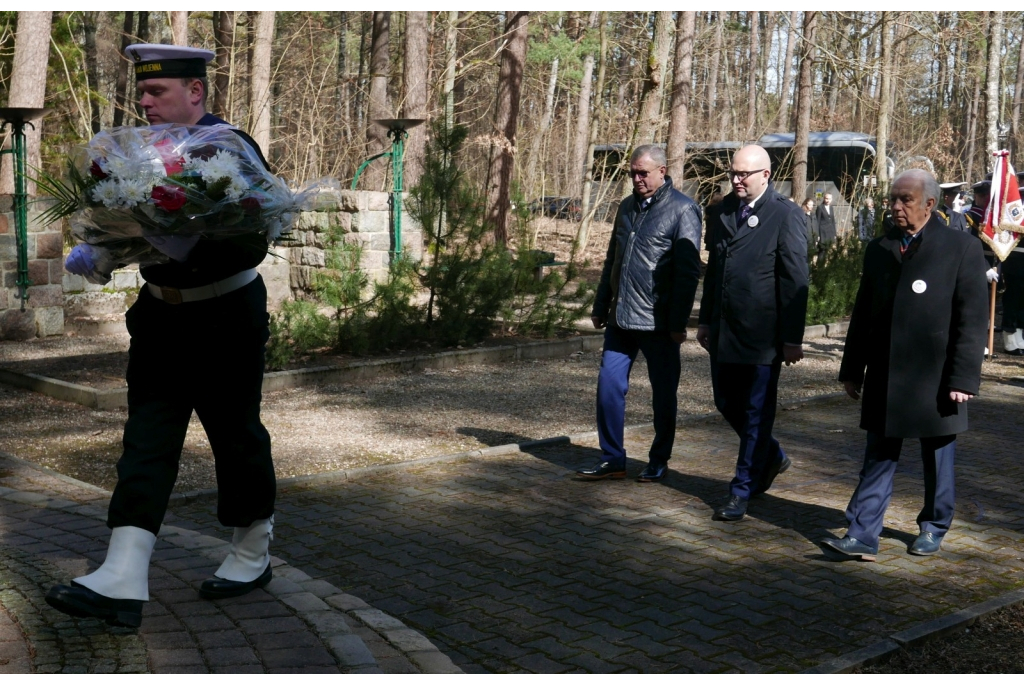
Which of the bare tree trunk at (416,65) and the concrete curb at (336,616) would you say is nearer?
the concrete curb at (336,616)

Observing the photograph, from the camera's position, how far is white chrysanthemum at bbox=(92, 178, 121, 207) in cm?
403

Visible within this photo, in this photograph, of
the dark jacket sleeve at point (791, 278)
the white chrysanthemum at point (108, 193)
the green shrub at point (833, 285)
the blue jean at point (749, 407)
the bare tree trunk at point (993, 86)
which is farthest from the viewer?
the bare tree trunk at point (993, 86)

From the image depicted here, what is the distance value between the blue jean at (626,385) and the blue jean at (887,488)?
5.20ft

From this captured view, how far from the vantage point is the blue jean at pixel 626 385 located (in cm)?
709

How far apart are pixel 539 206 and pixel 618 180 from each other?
3897 millimetres

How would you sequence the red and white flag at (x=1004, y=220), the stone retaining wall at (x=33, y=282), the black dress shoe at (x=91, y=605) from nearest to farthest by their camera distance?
1. the black dress shoe at (x=91, y=605)
2. the red and white flag at (x=1004, y=220)
3. the stone retaining wall at (x=33, y=282)

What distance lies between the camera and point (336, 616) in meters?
4.34

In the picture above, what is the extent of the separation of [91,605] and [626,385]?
12.9 ft

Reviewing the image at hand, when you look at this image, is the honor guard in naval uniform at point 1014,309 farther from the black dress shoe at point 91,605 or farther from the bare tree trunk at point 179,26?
the bare tree trunk at point 179,26

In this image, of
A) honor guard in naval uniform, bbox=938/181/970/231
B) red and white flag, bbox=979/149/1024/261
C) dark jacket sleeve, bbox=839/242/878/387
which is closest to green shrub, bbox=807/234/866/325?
red and white flag, bbox=979/149/1024/261

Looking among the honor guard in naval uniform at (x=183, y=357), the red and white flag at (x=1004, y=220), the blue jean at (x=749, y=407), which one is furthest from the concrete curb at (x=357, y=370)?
the honor guard in naval uniform at (x=183, y=357)

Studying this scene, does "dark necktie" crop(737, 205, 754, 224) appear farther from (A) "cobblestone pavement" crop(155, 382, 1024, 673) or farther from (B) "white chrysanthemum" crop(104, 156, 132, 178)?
(B) "white chrysanthemum" crop(104, 156, 132, 178)

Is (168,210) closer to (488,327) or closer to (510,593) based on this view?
(510,593)

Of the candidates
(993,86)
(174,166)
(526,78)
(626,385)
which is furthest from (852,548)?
(526,78)
